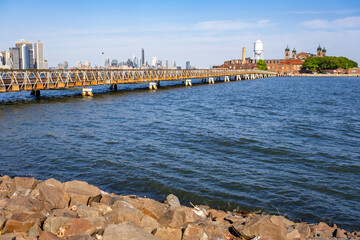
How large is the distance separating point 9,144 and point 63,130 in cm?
468

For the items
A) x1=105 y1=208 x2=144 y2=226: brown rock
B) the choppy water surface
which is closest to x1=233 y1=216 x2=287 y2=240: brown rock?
x1=105 y1=208 x2=144 y2=226: brown rock

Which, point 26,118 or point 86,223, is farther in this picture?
point 26,118

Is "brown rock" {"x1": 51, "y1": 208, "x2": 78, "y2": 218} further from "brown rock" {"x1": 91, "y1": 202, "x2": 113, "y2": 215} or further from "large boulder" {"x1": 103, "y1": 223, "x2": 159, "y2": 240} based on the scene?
"large boulder" {"x1": 103, "y1": 223, "x2": 159, "y2": 240}

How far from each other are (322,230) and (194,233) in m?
4.42

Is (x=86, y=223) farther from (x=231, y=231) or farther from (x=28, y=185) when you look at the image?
(x=28, y=185)

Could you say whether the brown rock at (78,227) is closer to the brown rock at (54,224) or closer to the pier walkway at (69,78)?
the brown rock at (54,224)

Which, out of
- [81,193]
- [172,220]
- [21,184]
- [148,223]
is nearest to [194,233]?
[172,220]

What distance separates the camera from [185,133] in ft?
77.7

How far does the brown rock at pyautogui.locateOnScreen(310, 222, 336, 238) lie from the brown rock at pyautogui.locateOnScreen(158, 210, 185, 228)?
385 centimetres

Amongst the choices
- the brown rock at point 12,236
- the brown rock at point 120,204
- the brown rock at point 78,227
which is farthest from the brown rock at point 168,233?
the brown rock at point 12,236

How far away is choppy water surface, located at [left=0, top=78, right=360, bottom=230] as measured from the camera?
12.7 meters

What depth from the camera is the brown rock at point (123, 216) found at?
25.9 ft

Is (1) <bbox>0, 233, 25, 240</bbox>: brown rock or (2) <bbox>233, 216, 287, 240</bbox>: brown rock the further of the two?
(2) <bbox>233, 216, 287, 240</bbox>: brown rock

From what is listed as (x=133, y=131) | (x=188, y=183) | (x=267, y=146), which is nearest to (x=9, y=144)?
(x=133, y=131)
